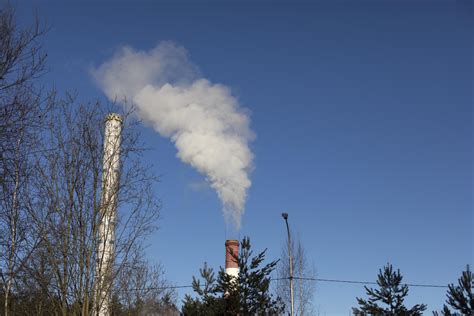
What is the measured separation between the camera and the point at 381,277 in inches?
770

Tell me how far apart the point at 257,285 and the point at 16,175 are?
1119 centimetres

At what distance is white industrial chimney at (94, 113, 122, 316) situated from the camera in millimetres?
8641

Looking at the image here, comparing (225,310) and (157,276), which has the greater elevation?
(157,276)

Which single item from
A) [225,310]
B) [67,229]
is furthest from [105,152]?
[225,310]

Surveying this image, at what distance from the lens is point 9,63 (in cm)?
743

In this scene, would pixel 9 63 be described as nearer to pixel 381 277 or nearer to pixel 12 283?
pixel 12 283

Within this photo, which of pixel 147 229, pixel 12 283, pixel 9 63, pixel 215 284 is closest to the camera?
pixel 9 63

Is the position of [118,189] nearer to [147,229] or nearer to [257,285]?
[147,229]

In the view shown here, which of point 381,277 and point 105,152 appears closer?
point 105,152

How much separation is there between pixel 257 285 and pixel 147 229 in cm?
882

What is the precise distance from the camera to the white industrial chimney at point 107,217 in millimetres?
8641

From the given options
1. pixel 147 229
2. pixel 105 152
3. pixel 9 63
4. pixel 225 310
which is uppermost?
pixel 9 63

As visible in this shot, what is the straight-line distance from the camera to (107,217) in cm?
921

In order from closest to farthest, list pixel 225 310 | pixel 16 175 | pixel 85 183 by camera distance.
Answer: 1. pixel 16 175
2. pixel 85 183
3. pixel 225 310
